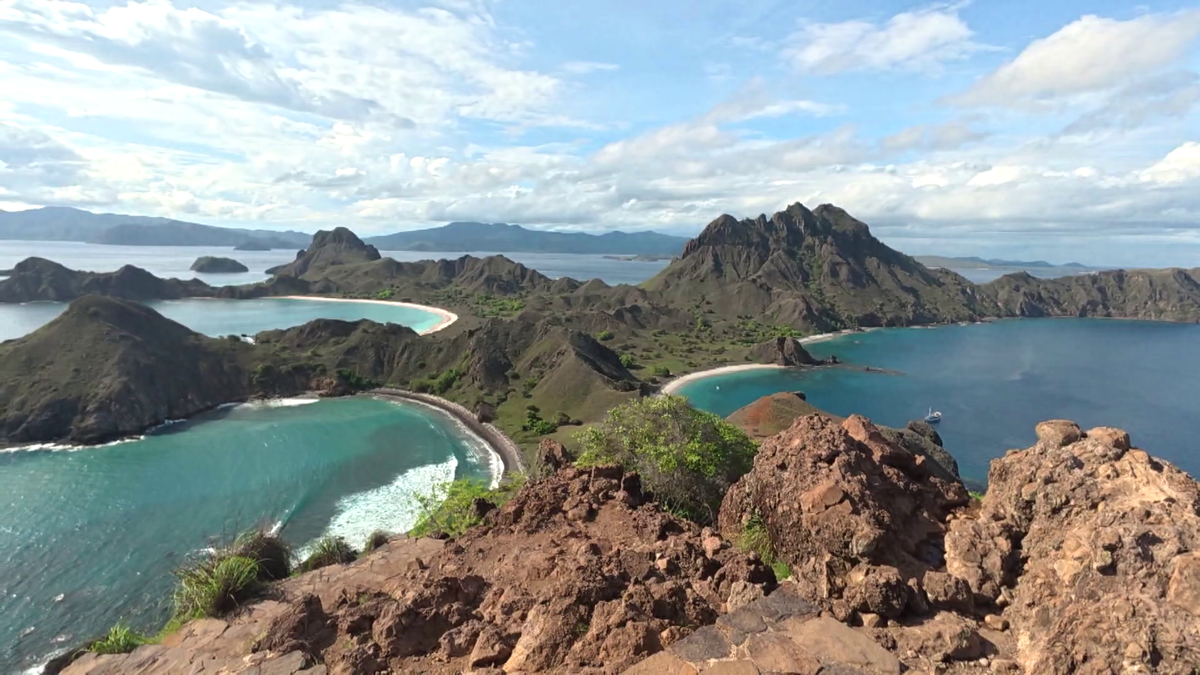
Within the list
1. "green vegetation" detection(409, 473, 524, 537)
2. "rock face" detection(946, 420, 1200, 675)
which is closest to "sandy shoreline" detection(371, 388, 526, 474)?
"green vegetation" detection(409, 473, 524, 537)

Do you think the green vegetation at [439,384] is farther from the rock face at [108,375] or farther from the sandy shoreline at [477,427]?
the rock face at [108,375]

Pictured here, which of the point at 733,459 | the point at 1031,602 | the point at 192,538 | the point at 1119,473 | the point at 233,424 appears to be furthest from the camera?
the point at 233,424

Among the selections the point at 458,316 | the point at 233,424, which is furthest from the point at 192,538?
the point at 458,316

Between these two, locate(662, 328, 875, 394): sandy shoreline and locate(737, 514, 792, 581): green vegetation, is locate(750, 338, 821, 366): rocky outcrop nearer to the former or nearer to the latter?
locate(662, 328, 875, 394): sandy shoreline

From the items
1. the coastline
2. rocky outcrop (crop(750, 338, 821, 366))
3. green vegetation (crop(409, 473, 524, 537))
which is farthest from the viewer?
rocky outcrop (crop(750, 338, 821, 366))

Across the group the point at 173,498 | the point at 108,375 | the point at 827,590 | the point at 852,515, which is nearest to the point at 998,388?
the point at 852,515

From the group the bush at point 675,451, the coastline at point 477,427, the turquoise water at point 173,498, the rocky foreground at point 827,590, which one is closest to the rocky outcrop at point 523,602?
the rocky foreground at point 827,590

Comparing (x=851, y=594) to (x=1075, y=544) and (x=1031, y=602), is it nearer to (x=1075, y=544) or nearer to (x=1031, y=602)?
(x=1031, y=602)

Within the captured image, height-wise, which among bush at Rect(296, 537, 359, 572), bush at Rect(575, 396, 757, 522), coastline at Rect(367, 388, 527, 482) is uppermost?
bush at Rect(575, 396, 757, 522)
